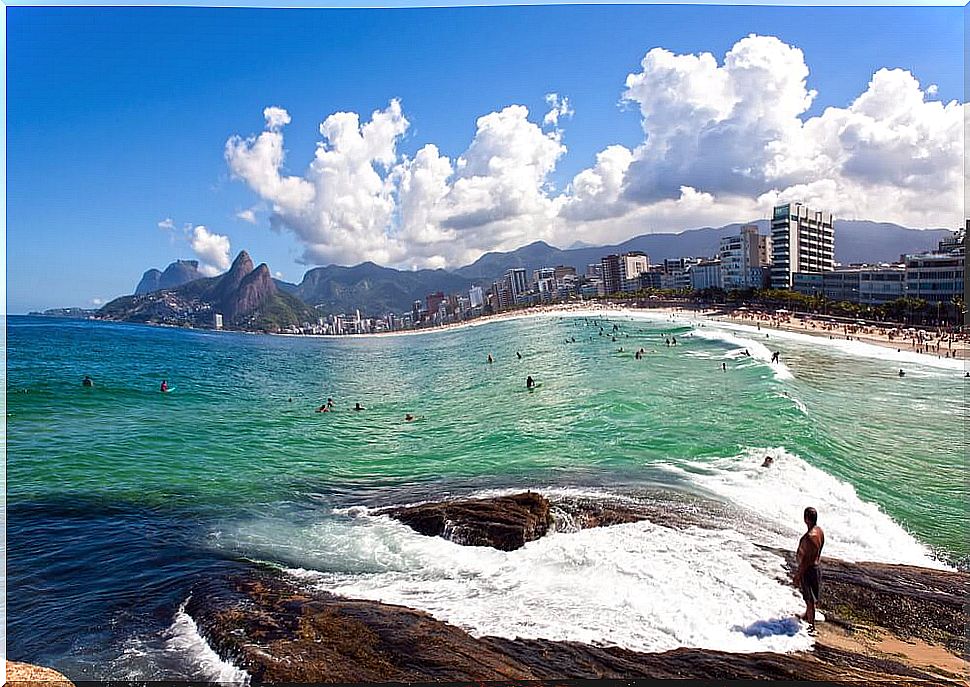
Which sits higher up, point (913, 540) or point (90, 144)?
point (90, 144)

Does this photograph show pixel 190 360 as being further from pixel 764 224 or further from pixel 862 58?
pixel 862 58

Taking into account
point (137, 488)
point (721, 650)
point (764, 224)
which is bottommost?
point (721, 650)

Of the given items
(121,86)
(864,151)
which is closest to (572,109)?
(864,151)

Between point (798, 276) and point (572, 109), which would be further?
Result: point (798, 276)

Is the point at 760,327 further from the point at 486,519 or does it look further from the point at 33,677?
the point at 33,677

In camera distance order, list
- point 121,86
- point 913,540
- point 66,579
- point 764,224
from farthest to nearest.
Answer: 1. point 764,224
2. point 121,86
3. point 913,540
4. point 66,579

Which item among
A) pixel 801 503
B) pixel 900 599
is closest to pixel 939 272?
pixel 801 503

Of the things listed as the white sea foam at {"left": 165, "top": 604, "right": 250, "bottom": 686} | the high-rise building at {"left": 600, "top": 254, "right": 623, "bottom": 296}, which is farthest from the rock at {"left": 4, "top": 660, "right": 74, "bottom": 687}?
the high-rise building at {"left": 600, "top": 254, "right": 623, "bottom": 296}
